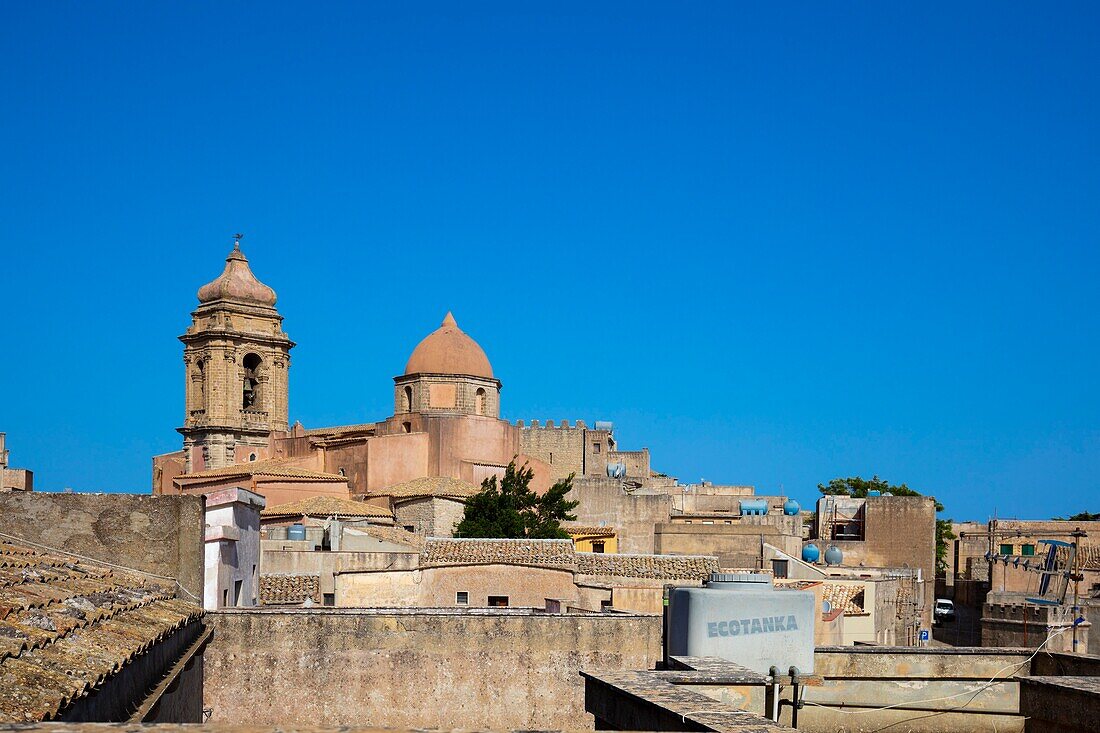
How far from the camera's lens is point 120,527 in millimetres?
13281

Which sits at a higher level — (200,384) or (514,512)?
(200,384)

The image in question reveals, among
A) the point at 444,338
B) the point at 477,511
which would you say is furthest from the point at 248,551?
the point at 444,338

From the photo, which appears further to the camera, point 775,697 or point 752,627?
Result: point 752,627

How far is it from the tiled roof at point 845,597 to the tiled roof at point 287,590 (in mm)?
10043

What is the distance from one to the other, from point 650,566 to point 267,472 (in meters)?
20.9

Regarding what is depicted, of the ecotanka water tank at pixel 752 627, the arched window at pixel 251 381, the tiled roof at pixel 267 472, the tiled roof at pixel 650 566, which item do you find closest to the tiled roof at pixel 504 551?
the tiled roof at pixel 650 566

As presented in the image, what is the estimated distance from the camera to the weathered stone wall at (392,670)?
47.6 feet

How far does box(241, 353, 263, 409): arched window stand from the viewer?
180ft

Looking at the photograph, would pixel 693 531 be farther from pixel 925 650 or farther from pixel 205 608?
pixel 925 650

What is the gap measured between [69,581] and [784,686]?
17.4 ft

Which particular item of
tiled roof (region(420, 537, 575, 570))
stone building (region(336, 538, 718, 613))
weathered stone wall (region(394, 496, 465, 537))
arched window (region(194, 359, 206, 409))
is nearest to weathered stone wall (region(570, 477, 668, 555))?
weathered stone wall (region(394, 496, 465, 537))

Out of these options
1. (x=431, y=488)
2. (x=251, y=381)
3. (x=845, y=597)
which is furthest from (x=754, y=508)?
(x=845, y=597)

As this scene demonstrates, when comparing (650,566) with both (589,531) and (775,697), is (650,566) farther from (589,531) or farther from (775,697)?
(775,697)

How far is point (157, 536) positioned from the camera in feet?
43.9
